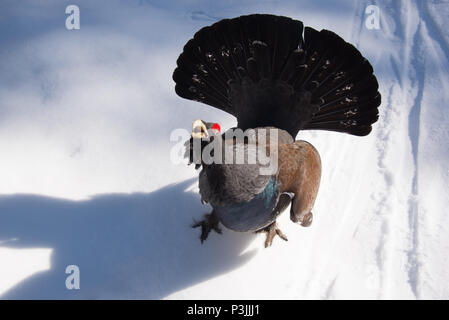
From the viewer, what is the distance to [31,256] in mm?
2498

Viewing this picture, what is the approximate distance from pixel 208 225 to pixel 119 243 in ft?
1.91

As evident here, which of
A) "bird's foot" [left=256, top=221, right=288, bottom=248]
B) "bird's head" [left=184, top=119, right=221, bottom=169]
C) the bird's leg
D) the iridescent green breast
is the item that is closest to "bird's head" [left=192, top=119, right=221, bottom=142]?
"bird's head" [left=184, top=119, right=221, bottom=169]

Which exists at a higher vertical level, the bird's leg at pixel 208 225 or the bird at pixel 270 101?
the bird at pixel 270 101

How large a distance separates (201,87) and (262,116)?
0.47m

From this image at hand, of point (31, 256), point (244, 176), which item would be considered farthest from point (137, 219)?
point (244, 176)

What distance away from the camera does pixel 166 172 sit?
9.79 feet

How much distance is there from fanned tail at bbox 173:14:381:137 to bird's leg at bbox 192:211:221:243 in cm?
64

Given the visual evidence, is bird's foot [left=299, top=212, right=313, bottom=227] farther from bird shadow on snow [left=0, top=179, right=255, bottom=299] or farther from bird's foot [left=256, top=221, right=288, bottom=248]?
bird shadow on snow [left=0, top=179, right=255, bottom=299]

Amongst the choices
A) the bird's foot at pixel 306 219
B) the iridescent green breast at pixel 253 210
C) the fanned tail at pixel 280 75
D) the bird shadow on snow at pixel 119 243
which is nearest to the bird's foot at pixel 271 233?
the bird shadow on snow at pixel 119 243

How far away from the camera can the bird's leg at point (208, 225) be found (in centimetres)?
270

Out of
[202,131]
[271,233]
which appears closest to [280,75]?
[202,131]

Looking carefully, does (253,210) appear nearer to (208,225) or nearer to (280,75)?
(208,225)

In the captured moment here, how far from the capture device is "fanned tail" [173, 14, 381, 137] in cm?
251

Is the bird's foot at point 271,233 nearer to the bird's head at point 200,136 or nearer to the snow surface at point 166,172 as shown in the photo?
the snow surface at point 166,172
